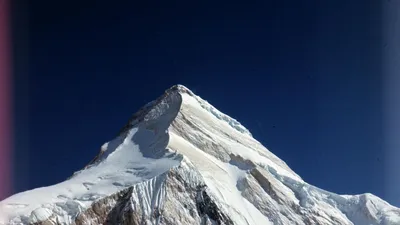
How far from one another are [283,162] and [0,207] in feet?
108

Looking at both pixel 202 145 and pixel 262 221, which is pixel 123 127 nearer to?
pixel 202 145

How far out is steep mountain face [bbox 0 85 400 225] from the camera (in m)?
34.0

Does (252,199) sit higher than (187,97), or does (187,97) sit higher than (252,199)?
(187,97)

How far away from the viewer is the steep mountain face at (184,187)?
34.0m

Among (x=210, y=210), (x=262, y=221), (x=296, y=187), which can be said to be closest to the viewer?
(x=210, y=210)

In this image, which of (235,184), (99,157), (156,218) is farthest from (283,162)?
(156,218)

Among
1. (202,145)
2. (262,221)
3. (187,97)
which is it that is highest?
(187,97)

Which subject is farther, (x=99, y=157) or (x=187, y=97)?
(x=187, y=97)

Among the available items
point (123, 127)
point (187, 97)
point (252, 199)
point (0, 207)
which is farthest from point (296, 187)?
point (0, 207)

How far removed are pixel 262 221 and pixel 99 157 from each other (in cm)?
1596

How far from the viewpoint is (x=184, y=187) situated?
3634cm

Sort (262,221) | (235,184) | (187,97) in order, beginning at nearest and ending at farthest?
(262,221) < (235,184) < (187,97)

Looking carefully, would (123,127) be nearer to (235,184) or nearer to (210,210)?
(235,184)

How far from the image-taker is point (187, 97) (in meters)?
56.5
